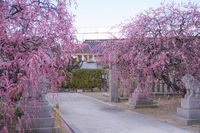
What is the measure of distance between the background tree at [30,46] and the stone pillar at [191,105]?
15.9 ft

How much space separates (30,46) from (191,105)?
560 cm

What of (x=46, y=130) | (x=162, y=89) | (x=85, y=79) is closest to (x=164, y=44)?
(x=46, y=130)

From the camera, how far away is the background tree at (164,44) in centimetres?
898

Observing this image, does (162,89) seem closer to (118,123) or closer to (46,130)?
(118,123)

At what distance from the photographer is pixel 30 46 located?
411 cm

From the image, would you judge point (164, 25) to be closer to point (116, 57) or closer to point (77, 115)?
point (116, 57)

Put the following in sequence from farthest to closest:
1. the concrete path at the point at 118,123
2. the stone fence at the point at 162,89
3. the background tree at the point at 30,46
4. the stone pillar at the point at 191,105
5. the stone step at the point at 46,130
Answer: the stone fence at the point at 162,89 < the stone pillar at the point at 191,105 < the concrete path at the point at 118,123 < the stone step at the point at 46,130 < the background tree at the point at 30,46

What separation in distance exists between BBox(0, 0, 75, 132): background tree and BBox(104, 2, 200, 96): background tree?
16.1 ft

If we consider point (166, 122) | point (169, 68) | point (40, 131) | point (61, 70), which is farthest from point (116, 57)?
point (61, 70)

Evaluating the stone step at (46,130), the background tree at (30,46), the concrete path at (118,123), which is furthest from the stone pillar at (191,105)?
the background tree at (30,46)

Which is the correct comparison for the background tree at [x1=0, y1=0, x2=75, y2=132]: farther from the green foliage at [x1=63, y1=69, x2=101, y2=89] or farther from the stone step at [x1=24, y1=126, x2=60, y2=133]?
the green foliage at [x1=63, y1=69, x2=101, y2=89]

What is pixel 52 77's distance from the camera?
4039 mm

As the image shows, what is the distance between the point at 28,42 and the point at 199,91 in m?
5.89

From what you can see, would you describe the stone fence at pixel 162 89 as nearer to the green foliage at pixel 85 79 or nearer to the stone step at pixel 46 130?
the green foliage at pixel 85 79
